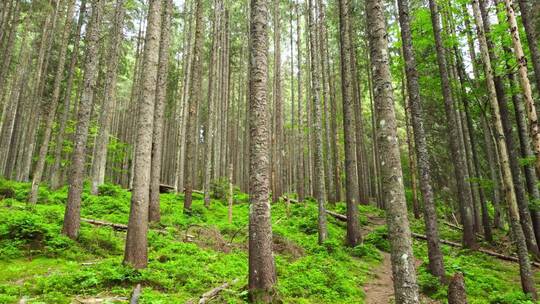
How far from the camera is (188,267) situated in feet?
23.4

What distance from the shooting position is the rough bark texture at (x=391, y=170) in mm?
3973

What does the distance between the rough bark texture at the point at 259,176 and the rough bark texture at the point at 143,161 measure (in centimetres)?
282

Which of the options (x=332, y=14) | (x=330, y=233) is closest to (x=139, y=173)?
(x=330, y=233)

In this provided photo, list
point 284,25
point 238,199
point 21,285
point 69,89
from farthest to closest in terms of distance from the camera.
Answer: point 284,25 < point 238,199 < point 69,89 < point 21,285

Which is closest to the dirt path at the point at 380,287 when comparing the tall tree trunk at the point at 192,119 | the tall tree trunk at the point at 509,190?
the tall tree trunk at the point at 509,190

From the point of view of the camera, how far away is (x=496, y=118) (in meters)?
9.55

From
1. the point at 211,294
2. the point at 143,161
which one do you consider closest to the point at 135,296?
the point at 211,294

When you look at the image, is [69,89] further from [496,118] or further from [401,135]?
[401,135]

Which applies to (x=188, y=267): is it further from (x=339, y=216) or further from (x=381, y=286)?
(x=339, y=216)

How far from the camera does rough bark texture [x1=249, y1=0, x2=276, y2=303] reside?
5.20 metres

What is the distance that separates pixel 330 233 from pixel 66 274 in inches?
371

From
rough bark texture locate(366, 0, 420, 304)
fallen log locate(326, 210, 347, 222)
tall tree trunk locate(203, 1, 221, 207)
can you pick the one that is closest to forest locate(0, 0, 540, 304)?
rough bark texture locate(366, 0, 420, 304)

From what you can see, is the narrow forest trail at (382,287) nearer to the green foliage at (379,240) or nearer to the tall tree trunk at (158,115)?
the green foliage at (379,240)

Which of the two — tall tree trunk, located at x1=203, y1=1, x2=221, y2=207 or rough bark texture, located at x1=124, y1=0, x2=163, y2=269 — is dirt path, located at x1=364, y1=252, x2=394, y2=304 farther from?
tall tree trunk, located at x1=203, y1=1, x2=221, y2=207
